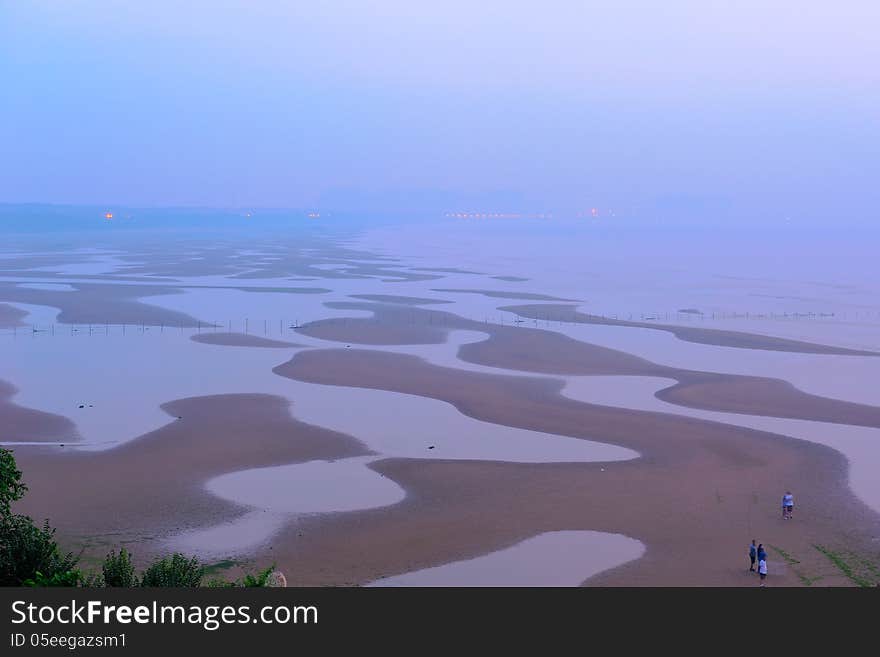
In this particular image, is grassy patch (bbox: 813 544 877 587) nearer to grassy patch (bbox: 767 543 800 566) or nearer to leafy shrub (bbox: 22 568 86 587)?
grassy patch (bbox: 767 543 800 566)

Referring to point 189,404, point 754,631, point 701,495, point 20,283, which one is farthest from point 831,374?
point 20,283

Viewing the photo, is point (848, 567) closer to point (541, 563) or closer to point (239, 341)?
point (541, 563)

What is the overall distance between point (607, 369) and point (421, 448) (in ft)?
49.4

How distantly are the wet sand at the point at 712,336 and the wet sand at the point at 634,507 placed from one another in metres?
17.4

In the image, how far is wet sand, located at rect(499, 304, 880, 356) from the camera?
4584 cm

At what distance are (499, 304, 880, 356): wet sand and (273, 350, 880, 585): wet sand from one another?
17.4 meters

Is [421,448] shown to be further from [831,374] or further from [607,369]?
[831,374]

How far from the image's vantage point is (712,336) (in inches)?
1973

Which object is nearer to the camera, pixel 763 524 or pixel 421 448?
pixel 763 524

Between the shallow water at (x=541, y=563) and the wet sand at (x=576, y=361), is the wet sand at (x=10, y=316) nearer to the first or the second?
the wet sand at (x=576, y=361)

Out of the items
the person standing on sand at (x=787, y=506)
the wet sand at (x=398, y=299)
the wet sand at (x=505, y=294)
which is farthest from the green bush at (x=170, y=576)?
the wet sand at (x=505, y=294)

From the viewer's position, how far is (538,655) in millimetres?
7934

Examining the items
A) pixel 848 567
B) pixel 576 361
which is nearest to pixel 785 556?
pixel 848 567

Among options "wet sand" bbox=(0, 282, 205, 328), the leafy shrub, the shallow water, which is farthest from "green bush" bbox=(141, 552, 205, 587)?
"wet sand" bbox=(0, 282, 205, 328)
